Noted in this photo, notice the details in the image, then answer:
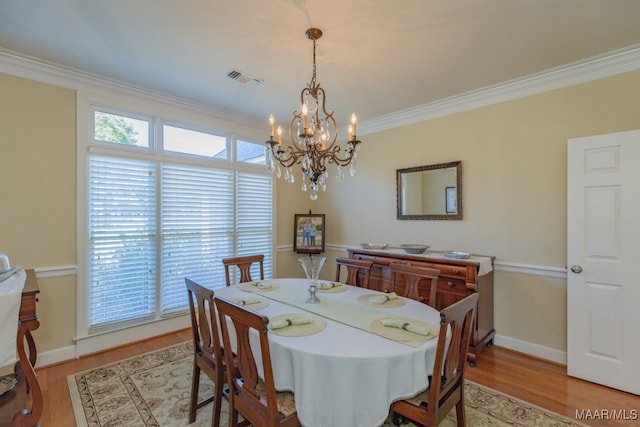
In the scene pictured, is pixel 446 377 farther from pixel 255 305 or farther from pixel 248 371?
pixel 255 305

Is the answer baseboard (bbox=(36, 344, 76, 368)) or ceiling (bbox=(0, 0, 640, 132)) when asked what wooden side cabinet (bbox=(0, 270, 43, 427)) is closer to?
baseboard (bbox=(36, 344, 76, 368))

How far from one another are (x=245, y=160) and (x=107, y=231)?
1.94m

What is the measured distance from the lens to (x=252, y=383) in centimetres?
158

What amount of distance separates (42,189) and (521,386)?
465 centimetres

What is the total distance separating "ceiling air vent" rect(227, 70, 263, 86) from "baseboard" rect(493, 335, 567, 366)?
3.74 metres

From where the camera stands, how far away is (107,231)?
318cm

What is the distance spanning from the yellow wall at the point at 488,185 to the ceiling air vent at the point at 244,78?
5.32ft

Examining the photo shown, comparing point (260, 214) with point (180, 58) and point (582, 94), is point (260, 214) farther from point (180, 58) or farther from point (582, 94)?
point (582, 94)

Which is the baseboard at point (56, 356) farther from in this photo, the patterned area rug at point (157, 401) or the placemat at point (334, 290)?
the placemat at point (334, 290)

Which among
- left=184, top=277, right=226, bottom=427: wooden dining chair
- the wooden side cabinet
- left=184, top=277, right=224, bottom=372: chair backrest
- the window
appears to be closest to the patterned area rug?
left=184, top=277, right=226, bottom=427: wooden dining chair

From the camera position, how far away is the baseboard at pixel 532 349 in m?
2.88

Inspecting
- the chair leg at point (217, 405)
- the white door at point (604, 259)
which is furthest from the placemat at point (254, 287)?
the white door at point (604, 259)

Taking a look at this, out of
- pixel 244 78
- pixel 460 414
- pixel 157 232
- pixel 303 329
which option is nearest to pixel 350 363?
pixel 303 329

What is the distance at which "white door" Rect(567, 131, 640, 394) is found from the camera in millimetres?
2410
